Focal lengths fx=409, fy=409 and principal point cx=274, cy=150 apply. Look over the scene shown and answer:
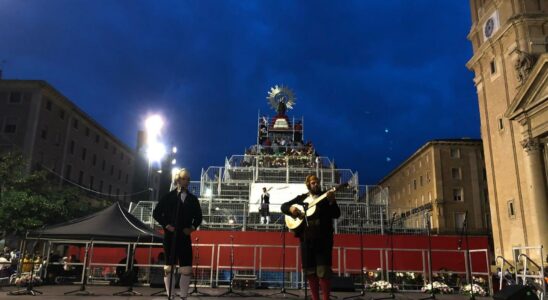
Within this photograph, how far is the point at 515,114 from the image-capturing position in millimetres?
28578

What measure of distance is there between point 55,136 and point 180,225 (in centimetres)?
5309

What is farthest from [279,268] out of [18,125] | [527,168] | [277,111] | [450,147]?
[450,147]

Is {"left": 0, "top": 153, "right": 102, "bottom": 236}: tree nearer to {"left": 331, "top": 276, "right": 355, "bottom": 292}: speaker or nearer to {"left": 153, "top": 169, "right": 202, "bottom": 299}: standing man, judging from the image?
{"left": 331, "top": 276, "right": 355, "bottom": 292}: speaker

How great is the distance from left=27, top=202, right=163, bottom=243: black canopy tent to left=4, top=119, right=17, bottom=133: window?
42239 millimetres

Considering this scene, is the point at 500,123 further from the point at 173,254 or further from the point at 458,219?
the point at 173,254

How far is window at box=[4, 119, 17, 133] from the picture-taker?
47812 mm

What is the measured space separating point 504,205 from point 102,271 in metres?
28.9

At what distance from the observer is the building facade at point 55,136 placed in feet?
157

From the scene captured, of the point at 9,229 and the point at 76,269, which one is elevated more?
the point at 9,229

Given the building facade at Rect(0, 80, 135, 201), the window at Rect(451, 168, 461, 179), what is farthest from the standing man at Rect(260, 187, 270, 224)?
A: the window at Rect(451, 168, 461, 179)

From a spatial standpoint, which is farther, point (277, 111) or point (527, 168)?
point (277, 111)

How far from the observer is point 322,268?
6.14m

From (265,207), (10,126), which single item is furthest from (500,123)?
(10,126)

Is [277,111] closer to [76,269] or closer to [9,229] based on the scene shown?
[9,229]
